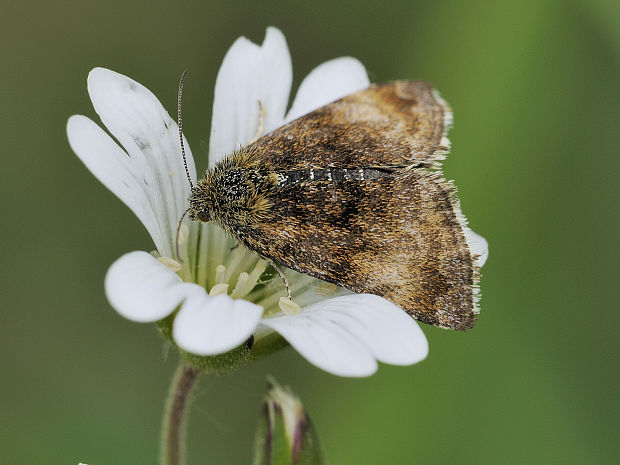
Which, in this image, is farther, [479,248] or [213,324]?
[479,248]

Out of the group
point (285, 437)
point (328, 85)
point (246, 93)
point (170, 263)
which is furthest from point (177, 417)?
point (328, 85)

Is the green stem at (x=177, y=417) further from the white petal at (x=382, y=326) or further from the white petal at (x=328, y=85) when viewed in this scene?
the white petal at (x=328, y=85)

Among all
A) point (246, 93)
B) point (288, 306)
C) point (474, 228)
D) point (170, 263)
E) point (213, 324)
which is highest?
point (246, 93)

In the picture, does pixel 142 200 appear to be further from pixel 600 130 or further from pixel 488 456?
pixel 600 130

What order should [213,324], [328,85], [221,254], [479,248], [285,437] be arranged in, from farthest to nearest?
[328,85]
[221,254]
[479,248]
[285,437]
[213,324]

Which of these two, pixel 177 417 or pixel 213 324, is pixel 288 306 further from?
pixel 213 324

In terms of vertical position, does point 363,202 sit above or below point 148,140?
below
